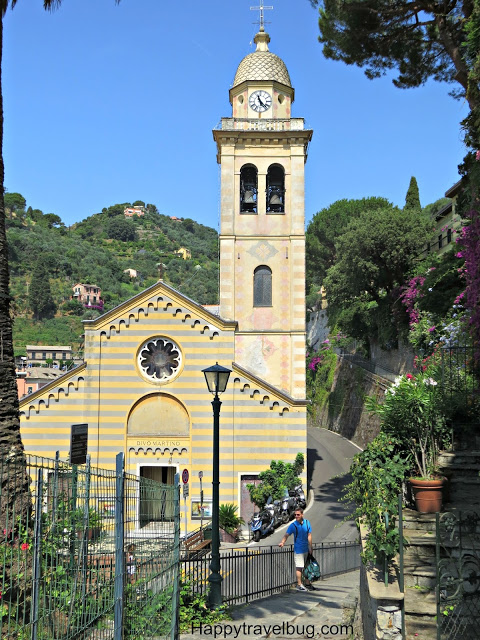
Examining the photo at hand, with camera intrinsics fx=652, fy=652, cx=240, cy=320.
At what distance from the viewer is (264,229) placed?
103 feet

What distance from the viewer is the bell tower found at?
30.9 metres

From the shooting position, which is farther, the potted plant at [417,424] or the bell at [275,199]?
the bell at [275,199]

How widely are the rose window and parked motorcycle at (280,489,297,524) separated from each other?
23.0ft

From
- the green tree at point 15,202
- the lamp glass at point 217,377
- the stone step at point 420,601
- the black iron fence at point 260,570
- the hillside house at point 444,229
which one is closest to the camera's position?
the stone step at point 420,601

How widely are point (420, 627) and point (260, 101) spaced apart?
28166 millimetres

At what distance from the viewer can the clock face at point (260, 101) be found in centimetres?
3206

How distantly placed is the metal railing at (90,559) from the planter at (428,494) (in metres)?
3.89

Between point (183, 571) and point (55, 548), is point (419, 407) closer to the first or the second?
point (183, 571)

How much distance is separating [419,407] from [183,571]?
5.45 meters

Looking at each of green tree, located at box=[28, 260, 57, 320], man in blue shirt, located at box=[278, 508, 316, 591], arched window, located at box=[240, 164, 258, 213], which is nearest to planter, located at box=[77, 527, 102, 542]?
man in blue shirt, located at box=[278, 508, 316, 591]

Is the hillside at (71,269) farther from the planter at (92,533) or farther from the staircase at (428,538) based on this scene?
the planter at (92,533)

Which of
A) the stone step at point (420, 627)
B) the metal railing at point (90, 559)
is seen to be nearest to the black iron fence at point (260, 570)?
the metal railing at point (90, 559)

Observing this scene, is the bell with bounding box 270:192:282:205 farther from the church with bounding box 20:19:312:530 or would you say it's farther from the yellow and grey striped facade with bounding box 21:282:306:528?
the yellow and grey striped facade with bounding box 21:282:306:528

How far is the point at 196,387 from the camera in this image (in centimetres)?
2817
